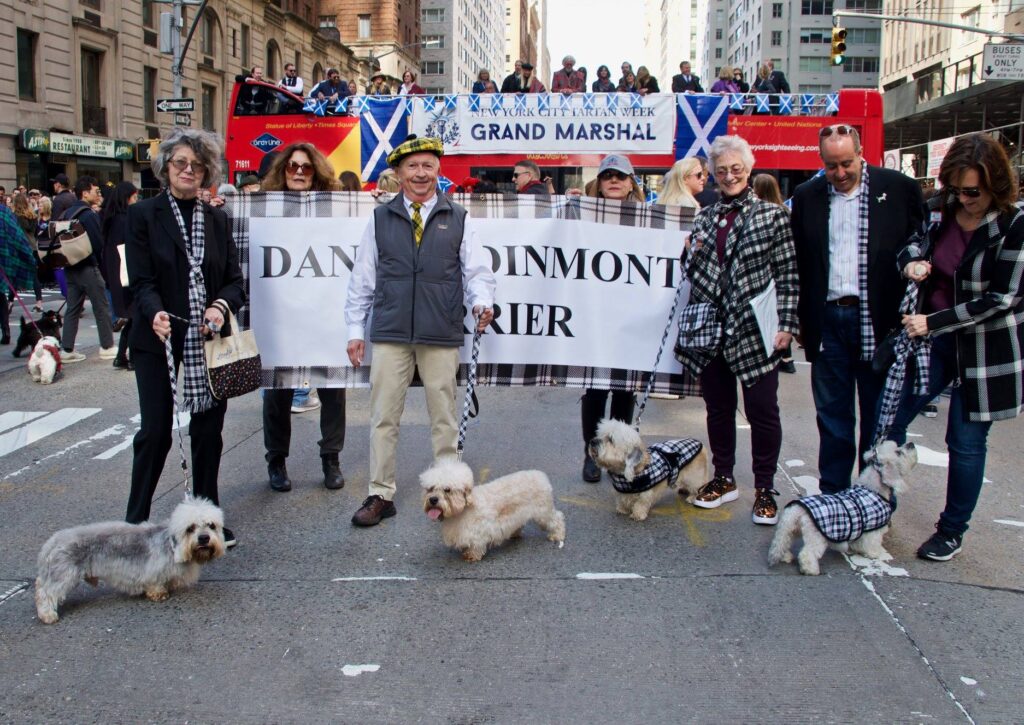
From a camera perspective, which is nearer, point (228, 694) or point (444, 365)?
point (228, 694)

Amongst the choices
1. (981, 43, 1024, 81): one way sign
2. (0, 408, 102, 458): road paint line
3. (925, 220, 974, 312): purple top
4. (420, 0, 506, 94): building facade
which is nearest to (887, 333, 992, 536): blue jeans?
(925, 220, 974, 312): purple top

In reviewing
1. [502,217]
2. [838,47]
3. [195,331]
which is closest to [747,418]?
[502,217]

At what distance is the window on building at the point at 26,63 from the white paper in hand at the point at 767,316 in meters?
Result: 32.3

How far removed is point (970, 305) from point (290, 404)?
12.5ft

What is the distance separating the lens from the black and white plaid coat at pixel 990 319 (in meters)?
4.01

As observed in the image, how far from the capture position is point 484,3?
462 ft

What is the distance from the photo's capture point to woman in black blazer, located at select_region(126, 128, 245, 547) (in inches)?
168

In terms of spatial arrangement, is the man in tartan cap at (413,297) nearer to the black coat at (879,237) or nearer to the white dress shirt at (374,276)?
the white dress shirt at (374,276)

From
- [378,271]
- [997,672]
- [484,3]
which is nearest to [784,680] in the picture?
[997,672]

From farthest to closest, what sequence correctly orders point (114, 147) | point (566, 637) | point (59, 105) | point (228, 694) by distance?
1. point (114, 147)
2. point (59, 105)
3. point (566, 637)
4. point (228, 694)

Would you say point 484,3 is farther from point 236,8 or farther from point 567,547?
point 567,547

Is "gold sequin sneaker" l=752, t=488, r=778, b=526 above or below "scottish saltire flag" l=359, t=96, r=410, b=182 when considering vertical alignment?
below

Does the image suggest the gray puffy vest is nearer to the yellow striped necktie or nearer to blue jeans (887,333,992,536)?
the yellow striped necktie

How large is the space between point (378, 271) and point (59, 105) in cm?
3262
